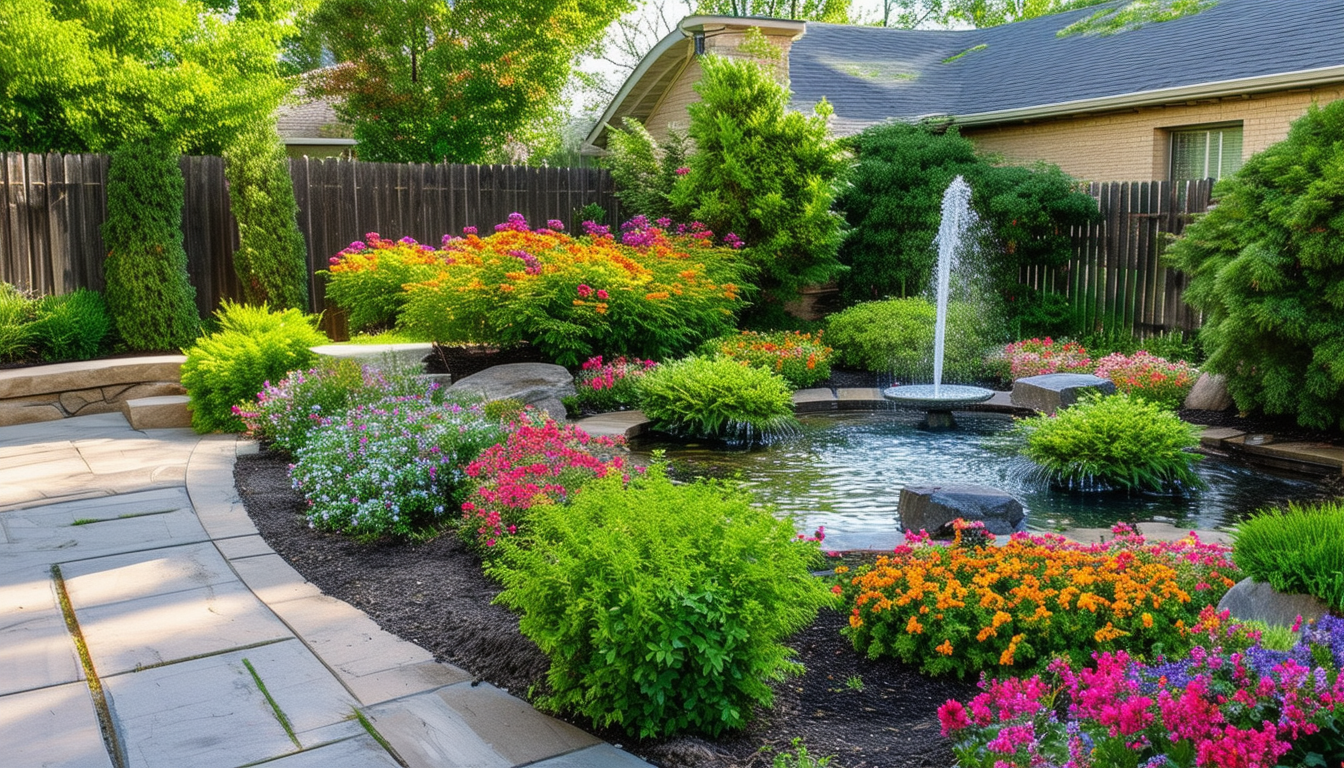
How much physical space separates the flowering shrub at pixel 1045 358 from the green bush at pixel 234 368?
6746 millimetres

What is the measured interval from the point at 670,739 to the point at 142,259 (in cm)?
920

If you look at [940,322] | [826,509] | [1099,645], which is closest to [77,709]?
[1099,645]

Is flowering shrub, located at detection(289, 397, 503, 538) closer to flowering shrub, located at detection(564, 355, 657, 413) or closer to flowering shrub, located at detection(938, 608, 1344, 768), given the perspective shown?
flowering shrub, located at detection(564, 355, 657, 413)

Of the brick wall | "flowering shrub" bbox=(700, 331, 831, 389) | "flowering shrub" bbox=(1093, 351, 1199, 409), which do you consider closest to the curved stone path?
"flowering shrub" bbox=(700, 331, 831, 389)

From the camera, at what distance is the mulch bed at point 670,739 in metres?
2.95

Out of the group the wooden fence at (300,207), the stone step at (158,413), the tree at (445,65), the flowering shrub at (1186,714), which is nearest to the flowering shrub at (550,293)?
the wooden fence at (300,207)

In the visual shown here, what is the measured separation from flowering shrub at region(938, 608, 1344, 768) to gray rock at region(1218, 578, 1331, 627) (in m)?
0.76

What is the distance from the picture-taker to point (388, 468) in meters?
5.33

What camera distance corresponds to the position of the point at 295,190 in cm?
1198

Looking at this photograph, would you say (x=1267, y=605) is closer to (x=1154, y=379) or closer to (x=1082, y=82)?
(x=1154, y=379)

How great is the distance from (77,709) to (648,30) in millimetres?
34873

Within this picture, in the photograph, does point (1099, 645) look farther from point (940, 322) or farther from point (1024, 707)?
point (940, 322)

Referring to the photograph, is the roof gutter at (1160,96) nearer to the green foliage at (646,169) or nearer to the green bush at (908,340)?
the green bush at (908,340)

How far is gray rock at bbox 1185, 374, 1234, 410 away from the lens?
8.71 metres
